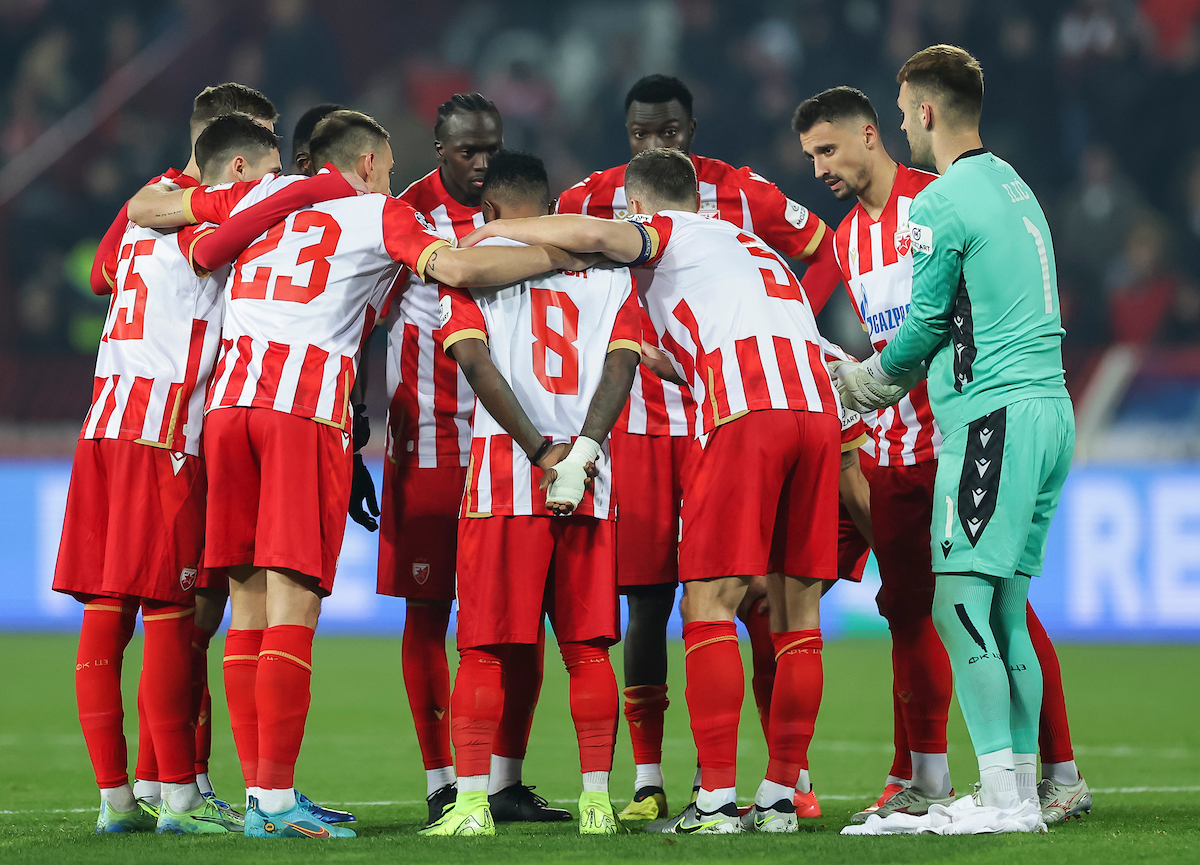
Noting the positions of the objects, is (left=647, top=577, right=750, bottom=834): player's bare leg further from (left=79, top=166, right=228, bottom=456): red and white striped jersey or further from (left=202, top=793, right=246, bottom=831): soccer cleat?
(left=79, top=166, right=228, bottom=456): red and white striped jersey

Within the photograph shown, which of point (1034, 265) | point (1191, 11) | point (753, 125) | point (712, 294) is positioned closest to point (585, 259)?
point (712, 294)

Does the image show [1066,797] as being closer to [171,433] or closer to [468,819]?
[468,819]

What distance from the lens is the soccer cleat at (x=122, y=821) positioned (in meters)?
4.42

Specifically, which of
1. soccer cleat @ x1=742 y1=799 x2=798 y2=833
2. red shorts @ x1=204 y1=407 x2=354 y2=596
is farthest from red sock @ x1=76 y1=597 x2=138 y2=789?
soccer cleat @ x1=742 y1=799 x2=798 y2=833

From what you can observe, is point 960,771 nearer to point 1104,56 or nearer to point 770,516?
point 770,516

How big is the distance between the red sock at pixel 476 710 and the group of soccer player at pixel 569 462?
0.04 ft

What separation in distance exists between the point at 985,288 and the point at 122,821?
10.9 ft

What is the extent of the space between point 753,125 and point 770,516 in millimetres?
12435

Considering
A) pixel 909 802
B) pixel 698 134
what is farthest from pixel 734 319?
pixel 698 134

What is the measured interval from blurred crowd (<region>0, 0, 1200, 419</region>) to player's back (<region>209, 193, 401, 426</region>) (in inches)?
385

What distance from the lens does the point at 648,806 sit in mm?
4832

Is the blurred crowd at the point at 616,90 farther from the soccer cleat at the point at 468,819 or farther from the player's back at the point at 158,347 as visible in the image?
the soccer cleat at the point at 468,819

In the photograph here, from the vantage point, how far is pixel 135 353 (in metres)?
4.75

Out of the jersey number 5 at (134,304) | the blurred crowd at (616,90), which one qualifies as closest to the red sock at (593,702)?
the jersey number 5 at (134,304)
